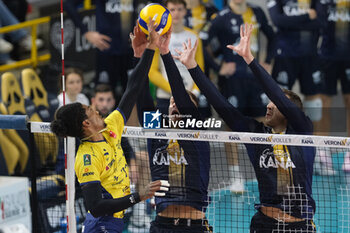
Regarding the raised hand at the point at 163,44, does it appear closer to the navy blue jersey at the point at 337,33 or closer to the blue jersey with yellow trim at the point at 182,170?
the blue jersey with yellow trim at the point at 182,170

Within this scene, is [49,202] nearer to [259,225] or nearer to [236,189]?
[236,189]

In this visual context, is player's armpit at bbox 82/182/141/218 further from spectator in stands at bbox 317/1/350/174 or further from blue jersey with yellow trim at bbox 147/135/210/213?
spectator in stands at bbox 317/1/350/174

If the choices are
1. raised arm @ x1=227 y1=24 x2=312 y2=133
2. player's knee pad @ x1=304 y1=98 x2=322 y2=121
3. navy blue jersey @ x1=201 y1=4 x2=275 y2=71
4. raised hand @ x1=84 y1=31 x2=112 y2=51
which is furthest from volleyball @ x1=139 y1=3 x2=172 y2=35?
player's knee pad @ x1=304 y1=98 x2=322 y2=121

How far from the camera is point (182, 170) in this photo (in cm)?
622

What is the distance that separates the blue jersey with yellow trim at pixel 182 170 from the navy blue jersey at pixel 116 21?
3.32 m

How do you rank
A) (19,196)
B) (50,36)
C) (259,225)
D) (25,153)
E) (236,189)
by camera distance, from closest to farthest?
(259,225) → (19,196) → (236,189) → (25,153) → (50,36)

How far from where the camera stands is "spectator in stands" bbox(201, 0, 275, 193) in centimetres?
887

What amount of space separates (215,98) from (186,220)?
1.16m

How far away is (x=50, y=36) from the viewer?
11.2 meters

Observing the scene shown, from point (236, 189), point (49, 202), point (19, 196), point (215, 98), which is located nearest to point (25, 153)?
point (49, 202)

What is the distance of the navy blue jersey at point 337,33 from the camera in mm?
9883

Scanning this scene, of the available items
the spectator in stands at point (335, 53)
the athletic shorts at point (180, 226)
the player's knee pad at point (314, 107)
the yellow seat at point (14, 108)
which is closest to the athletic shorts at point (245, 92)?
the player's knee pad at point (314, 107)

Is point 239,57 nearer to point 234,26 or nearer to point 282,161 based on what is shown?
point 234,26

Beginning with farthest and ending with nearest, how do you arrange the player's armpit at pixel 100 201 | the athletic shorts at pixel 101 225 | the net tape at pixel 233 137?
the net tape at pixel 233 137 < the athletic shorts at pixel 101 225 < the player's armpit at pixel 100 201
